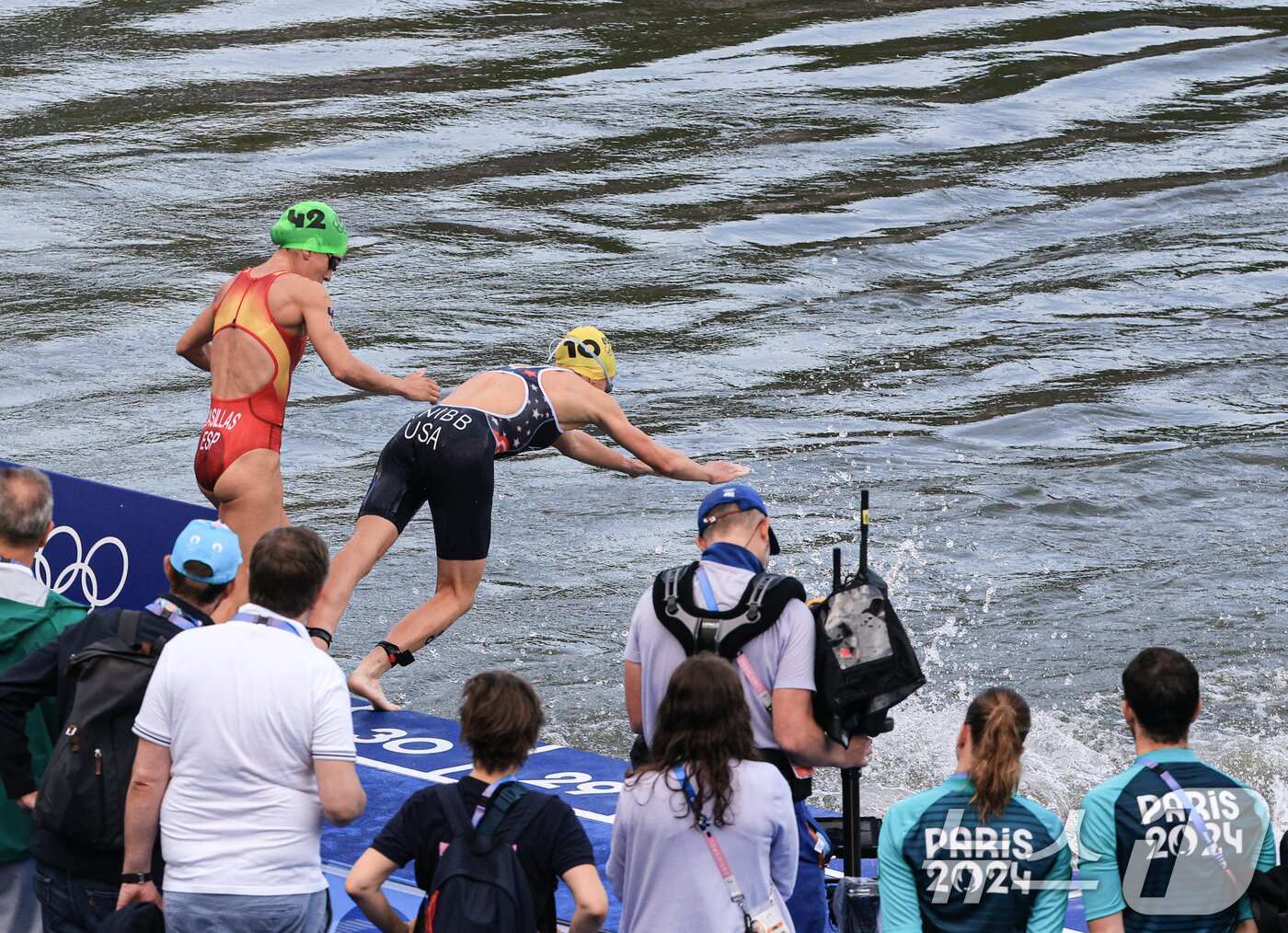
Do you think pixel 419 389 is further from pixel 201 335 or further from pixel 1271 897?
pixel 1271 897

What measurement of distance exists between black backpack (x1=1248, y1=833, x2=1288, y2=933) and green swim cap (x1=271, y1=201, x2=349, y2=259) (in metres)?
4.47

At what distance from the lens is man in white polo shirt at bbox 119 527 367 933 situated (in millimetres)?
4172

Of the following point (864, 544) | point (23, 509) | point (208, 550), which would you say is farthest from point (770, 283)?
point (208, 550)

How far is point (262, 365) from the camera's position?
718 centimetres

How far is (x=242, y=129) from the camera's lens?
2102cm

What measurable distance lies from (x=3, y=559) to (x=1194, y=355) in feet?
42.7

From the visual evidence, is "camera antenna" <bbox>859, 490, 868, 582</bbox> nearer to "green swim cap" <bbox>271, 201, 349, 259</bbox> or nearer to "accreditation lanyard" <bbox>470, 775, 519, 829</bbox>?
"accreditation lanyard" <bbox>470, 775, 519, 829</bbox>

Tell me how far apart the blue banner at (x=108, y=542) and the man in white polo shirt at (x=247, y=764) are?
2.73 m

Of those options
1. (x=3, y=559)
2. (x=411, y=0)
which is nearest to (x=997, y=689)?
(x=3, y=559)

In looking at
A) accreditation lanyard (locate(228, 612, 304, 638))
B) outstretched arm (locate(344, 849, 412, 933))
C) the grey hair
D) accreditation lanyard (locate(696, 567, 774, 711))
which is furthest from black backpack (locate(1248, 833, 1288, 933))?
the grey hair

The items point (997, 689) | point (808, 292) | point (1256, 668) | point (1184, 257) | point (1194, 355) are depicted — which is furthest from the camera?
point (1184, 257)

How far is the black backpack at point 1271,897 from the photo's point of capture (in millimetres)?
4059

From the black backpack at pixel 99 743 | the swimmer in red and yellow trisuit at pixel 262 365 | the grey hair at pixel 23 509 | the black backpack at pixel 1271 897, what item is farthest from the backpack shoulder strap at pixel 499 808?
the swimmer in red and yellow trisuit at pixel 262 365

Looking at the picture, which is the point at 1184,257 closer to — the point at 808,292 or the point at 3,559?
the point at 808,292
